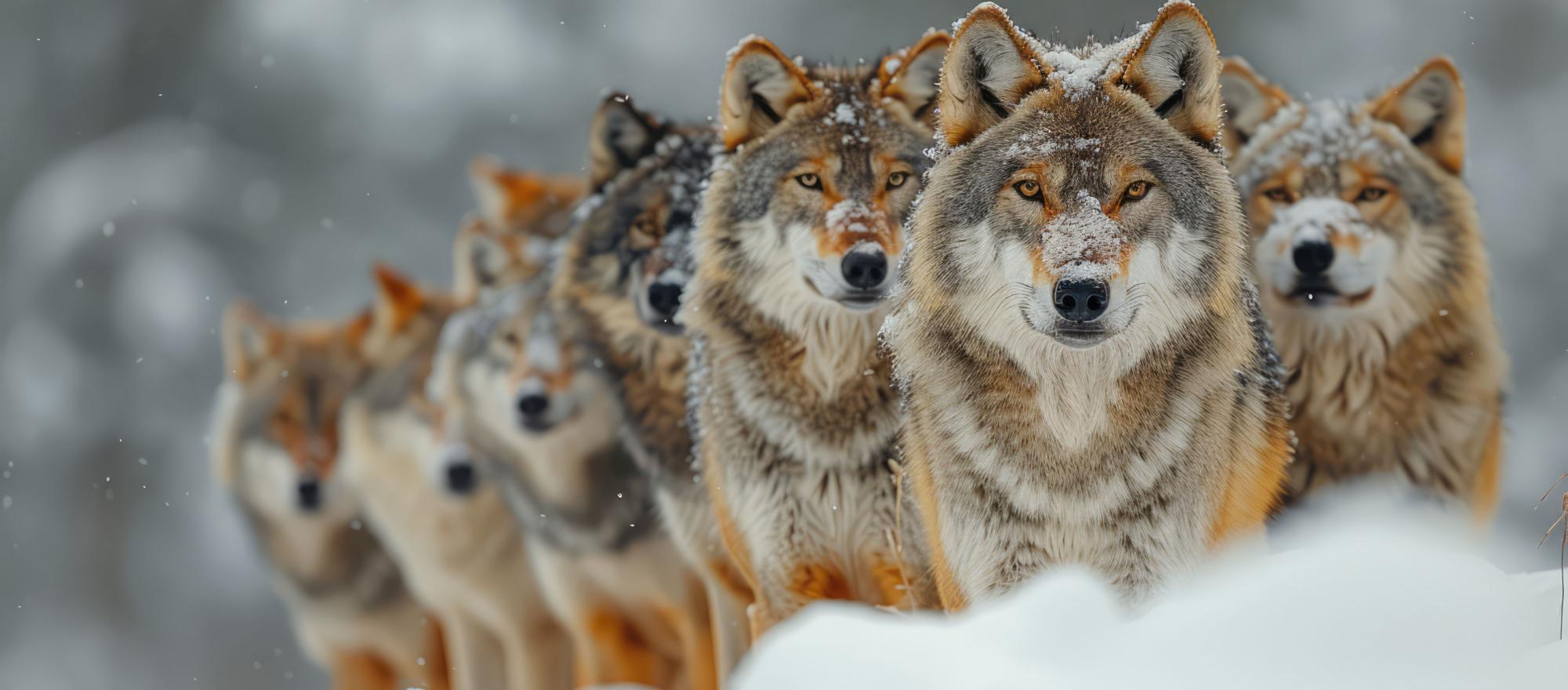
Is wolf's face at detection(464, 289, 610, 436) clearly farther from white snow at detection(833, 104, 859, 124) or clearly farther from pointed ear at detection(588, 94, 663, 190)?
white snow at detection(833, 104, 859, 124)

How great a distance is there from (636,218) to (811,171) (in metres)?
1.69

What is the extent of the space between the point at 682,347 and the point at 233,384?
13.7 ft

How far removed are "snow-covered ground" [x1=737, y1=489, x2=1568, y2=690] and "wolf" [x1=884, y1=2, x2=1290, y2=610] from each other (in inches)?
41.7

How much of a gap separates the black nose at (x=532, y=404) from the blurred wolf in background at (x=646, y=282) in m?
0.35

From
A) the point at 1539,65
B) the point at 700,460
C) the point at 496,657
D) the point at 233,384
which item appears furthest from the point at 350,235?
the point at 1539,65

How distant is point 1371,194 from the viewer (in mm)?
4852

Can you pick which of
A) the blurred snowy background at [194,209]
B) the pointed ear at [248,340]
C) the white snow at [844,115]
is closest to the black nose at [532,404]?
the white snow at [844,115]

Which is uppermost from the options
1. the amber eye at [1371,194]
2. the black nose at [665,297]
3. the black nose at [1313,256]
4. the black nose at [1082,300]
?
the black nose at [1082,300]

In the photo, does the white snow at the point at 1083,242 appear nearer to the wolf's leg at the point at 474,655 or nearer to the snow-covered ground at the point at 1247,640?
the snow-covered ground at the point at 1247,640

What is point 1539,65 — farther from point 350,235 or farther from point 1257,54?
point 350,235

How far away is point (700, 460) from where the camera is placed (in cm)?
545

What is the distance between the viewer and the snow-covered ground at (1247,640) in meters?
2.29

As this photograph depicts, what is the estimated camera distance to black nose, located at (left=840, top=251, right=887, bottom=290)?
4.45m

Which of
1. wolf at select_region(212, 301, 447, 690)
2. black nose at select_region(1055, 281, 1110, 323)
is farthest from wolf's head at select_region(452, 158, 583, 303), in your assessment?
black nose at select_region(1055, 281, 1110, 323)
